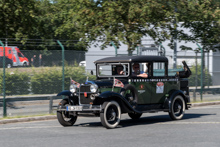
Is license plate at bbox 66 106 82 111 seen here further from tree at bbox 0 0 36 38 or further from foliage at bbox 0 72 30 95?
tree at bbox 0 0 36 38

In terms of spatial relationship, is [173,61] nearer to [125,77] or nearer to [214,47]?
[214,47]

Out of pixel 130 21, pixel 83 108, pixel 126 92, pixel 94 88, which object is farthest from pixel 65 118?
pixel 130 21

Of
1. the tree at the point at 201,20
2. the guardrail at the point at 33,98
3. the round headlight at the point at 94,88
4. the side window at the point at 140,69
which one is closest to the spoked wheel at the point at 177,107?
the side window at the point at 140,69

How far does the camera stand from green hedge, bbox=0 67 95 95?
52.3 ft

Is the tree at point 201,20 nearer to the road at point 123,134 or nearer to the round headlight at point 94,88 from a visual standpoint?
the road at point 123,134

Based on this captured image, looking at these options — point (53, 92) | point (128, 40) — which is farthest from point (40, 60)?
point (128, 40)

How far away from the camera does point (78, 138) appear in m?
9.73

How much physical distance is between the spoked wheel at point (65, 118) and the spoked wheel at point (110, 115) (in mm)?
1433

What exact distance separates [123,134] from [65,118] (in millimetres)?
2651

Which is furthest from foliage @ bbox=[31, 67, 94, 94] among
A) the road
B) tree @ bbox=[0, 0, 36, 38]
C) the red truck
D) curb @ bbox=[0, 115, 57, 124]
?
tree @ bbox=[0, 0, 36, 38]

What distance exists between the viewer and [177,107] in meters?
13.6

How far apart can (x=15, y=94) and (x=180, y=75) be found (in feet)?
19.5

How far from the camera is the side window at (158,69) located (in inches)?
523

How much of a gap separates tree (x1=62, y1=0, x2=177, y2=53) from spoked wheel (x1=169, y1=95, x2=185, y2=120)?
28.6 feet
